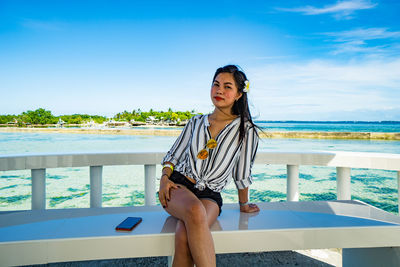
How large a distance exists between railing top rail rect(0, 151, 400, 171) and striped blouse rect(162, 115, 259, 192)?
578mm

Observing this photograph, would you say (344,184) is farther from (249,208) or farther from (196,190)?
(196,190)

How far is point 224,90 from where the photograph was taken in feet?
4.76

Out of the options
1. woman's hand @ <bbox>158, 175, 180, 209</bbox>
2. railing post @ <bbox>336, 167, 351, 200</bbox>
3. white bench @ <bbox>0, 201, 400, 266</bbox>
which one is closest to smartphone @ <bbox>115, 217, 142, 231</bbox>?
white bench @ <bbox>0, 201, 400, 266</bbox>

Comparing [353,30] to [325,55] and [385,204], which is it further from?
[385,204]

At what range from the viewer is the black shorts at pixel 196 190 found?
Result: 136 centimetres

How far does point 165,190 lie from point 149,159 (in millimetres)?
753

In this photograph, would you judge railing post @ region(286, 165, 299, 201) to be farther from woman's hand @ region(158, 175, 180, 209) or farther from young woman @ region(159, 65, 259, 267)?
woman's hand @ region(158, 175, 180, 209)

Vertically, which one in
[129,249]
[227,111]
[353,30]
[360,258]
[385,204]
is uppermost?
[353,30]

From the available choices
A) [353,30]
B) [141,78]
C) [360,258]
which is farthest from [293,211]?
[141,78]

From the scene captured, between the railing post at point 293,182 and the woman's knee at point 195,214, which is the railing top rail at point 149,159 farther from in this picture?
the woman's knee at point 195,214

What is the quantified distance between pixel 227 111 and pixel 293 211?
713 mm

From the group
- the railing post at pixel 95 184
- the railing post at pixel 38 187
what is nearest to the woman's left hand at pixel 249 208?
the railing post at pixel 95 184

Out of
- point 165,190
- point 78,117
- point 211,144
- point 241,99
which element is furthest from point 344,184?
point 78,117

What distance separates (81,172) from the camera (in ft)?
15.8
